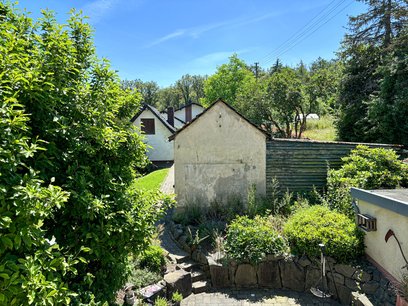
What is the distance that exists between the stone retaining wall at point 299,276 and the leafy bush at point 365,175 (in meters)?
1.84

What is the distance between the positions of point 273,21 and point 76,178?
55.2 feet

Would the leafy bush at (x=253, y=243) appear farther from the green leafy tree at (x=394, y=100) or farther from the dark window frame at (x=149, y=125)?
the dark window frame at (x=149, y=125)

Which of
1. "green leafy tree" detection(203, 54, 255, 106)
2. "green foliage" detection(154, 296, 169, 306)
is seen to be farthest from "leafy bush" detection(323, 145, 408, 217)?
"green leafy tree" detection(203, 54, 255, 106)

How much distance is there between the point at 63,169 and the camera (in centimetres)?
342

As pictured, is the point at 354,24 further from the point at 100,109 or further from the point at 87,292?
the point at 87,292

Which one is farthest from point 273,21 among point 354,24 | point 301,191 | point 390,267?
point 390,267

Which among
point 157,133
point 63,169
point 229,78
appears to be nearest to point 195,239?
point 63,169

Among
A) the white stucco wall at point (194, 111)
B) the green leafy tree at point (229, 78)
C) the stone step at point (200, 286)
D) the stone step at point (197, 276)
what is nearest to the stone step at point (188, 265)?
the stone step at point (197, 276)

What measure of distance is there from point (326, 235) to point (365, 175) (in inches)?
119

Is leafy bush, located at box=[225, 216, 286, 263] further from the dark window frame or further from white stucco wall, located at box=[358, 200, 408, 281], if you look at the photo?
the dark window frame

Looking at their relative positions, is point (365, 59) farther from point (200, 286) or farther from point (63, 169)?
point (63, 169)

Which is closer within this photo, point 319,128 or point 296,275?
point 296,275

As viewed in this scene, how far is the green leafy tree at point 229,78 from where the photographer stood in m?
43.8

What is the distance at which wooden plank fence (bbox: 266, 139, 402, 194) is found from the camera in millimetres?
10742
